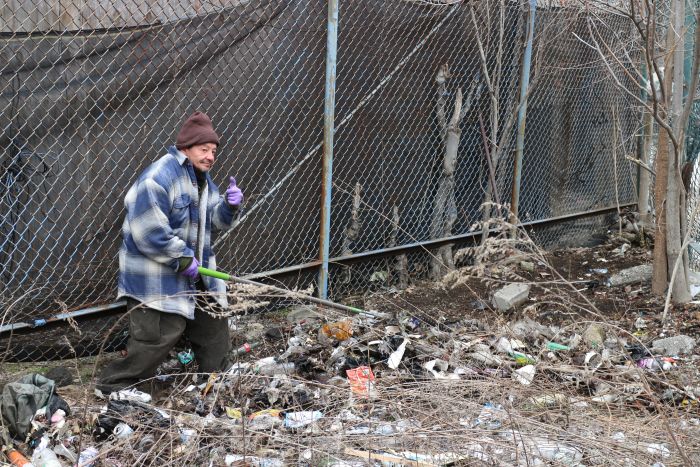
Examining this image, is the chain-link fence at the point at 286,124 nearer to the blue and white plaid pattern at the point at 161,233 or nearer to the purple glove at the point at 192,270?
the blue and white plaid pattern at the point at 161,233

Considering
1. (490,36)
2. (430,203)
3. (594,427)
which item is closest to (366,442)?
(594,427)

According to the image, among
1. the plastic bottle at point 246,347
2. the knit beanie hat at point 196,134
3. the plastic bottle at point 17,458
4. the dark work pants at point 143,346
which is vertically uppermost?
the knit beanie hat at point 196,134

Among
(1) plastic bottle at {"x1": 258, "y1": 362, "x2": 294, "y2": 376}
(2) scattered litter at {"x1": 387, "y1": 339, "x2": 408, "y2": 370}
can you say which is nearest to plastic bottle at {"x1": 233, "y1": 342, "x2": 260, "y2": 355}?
(1) plastic bottle at {"x1": 258, "y1": 362, "x2": 294, "y2": 376}

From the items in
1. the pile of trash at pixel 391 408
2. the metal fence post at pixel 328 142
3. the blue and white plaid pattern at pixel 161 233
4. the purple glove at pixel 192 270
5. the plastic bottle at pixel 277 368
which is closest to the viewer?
the pile of trash at pixel 391 408

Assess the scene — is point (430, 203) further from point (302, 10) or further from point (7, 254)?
point (7, 254)

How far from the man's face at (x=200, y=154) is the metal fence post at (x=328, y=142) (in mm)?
1375

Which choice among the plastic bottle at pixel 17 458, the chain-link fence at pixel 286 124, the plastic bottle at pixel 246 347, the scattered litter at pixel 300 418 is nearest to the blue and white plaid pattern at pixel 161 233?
the chain-link fence at pixel 286 124

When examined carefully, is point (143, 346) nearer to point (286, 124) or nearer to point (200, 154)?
point (200, 154)

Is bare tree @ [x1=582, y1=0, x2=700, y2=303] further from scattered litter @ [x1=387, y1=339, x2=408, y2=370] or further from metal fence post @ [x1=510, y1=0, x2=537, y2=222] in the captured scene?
scattered litter @ [x1=387, y1=339, x2=408, y2=370]

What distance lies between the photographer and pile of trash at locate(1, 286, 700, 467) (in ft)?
10.00

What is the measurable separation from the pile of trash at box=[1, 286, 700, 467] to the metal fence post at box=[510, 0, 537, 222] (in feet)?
7.86

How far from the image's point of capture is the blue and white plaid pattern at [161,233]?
414 cm

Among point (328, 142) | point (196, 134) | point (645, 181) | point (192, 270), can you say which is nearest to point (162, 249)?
point (192, 270)

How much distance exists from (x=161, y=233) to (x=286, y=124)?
5.41ft
